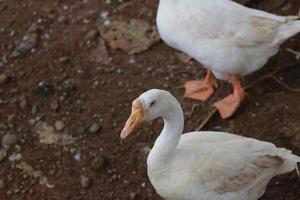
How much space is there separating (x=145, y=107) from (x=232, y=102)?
4.47ft

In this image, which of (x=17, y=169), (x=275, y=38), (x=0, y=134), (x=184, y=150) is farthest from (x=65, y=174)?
(x=275, y=38)

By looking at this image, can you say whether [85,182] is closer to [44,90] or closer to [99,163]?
[99,163]

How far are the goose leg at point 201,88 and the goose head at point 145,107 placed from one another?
1.30 metres

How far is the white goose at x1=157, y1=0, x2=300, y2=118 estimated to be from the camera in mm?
4344

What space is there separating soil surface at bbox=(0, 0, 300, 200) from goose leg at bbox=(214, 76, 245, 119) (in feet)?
0.25

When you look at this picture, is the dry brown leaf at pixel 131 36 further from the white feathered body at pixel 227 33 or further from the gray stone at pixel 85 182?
the gray stone at pixel 85 182

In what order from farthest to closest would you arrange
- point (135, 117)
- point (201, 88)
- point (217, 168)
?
point (201, 88) < point (217, 168) < point (135, 117)

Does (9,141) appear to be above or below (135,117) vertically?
below

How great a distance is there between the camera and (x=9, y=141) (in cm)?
467

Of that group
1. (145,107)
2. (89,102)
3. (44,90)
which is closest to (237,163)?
(145,107)

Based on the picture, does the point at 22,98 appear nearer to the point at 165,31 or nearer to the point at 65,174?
the point at 65,174

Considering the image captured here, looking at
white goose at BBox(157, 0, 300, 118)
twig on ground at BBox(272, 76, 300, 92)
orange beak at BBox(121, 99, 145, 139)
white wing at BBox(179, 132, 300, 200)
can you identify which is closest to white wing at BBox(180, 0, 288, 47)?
white goose at BBox(157, 0, 300, 118)

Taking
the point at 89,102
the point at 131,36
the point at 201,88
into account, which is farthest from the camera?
the point at 131,36

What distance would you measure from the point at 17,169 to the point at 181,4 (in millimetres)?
1720
